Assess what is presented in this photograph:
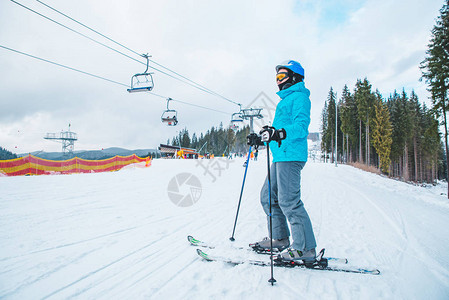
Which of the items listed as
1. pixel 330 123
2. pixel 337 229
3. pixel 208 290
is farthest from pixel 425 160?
pixel 208 290

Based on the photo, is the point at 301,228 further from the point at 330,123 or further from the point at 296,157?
the point at 330,123

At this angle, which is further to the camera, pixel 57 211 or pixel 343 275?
pixel 57 211

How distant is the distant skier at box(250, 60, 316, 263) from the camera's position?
207cm

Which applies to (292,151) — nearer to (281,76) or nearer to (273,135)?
(273,135)

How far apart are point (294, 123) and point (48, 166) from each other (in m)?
15.8

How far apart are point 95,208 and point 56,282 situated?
2950 mm

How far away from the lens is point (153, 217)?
3984 mm

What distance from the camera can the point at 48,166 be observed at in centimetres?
1247

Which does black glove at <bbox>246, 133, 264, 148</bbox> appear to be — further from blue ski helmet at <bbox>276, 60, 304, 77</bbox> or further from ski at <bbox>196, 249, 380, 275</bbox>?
ski at <bbox>196, 249, 380, 275</bbox>

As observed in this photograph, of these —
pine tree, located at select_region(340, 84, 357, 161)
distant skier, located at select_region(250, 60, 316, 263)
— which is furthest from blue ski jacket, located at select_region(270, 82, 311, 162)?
pine tree, located at select_region(340, 84, 357, 161)

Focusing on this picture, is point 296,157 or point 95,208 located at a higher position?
point 296,157

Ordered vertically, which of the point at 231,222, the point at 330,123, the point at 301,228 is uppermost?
the point at 330,123

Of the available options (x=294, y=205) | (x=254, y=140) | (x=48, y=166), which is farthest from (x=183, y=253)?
(x=48, y=166)

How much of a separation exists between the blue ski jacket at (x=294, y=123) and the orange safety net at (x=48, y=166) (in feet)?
50.7
